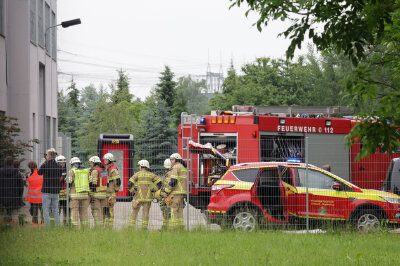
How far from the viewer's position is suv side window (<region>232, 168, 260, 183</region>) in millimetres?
12367

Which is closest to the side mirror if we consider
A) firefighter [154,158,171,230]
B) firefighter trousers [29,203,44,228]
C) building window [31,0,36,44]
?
firefighter [154,158,171,230]

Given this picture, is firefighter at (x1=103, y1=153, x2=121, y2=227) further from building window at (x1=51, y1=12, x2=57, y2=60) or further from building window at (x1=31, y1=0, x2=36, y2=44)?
building window at (x1=51, y1=12, x2=57, y2=60)

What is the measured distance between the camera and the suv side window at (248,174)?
12.4 meters

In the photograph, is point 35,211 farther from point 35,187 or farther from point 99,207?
point 99,207

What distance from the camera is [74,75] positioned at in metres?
95.7

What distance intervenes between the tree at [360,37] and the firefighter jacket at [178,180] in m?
5.59

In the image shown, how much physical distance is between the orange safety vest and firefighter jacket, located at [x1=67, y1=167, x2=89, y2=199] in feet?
3.05

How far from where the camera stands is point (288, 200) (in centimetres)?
1239

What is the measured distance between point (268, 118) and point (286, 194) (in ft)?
13.4

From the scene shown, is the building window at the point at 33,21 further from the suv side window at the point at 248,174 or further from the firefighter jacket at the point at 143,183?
the suv side window at the point at 248,174

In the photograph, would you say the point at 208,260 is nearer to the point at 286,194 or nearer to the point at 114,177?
the point at 286,194

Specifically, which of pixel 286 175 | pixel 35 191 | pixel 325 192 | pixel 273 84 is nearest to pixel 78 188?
pixel 35 191

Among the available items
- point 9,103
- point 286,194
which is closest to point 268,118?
point 286,194

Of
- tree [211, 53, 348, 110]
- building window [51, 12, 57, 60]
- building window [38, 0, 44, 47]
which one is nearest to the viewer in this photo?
building window [38, 0, 44, 47]
